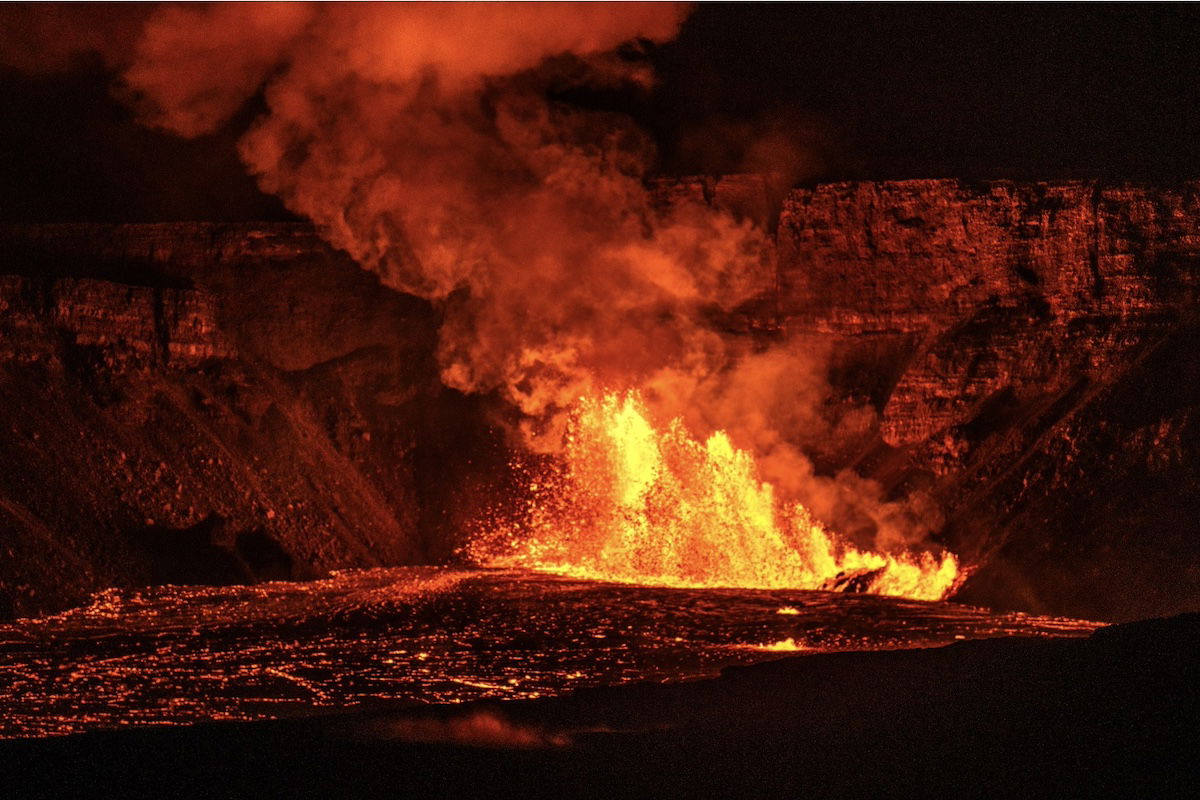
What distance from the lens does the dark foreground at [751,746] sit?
58.7ft

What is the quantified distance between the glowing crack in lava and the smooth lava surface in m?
1.53

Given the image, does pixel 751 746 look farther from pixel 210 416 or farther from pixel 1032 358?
pixel 210 416

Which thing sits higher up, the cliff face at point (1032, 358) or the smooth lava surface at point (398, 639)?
the cliff face at point (1032, 358)

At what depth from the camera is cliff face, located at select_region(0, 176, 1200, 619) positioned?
3369 centimetres

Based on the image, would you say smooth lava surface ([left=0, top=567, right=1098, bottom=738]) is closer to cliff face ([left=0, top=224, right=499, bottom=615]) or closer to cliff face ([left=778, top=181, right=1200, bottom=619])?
cliff face ([left=0, top=224, right=499, bottom=615])

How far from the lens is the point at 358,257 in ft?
130

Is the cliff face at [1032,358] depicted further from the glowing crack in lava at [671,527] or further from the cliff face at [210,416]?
the cliff face at [210,416]

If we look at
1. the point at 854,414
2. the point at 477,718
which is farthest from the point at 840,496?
the point at 477,718

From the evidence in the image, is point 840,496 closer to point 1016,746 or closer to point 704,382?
point 704,382

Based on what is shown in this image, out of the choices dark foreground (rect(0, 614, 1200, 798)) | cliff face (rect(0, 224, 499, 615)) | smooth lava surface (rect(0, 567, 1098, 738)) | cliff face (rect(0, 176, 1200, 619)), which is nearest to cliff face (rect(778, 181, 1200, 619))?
cliff face (rect(0, 176, 1200, 619))

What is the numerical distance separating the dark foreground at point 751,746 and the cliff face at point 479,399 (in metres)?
12.0

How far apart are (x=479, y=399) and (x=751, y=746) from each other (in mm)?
21603

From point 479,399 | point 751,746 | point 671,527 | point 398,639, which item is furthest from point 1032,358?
point 751,746

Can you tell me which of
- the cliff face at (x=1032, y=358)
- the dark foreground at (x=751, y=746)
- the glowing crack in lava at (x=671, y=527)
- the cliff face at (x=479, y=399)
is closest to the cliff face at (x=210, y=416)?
the cliff face at (x=479, y=399)
